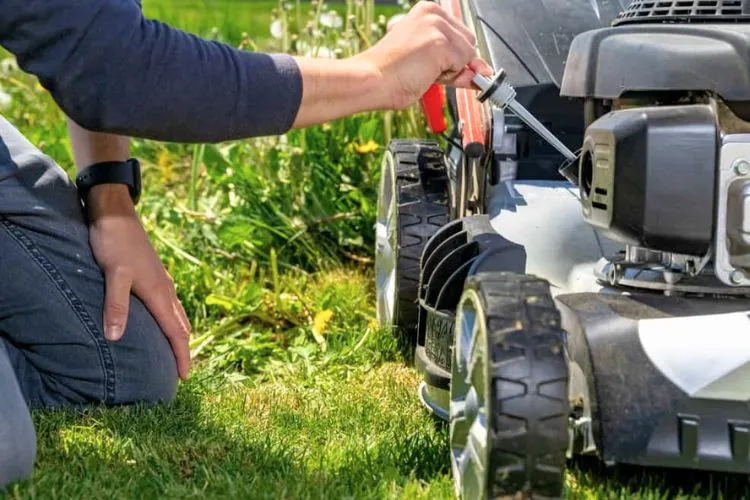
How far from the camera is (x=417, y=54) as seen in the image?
5.84ft

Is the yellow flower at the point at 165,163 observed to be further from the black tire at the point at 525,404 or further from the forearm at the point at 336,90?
the black tire at the point at 525,404

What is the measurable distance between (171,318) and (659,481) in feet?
2.89

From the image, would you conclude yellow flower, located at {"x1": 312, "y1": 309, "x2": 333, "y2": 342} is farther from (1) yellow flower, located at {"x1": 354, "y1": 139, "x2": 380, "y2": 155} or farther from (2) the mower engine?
(2) the mower engine

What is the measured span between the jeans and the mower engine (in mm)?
845

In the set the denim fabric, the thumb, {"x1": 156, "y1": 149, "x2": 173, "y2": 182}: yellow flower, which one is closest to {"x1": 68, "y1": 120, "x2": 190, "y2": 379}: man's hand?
the thumb

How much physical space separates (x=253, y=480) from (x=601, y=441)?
0.46 m

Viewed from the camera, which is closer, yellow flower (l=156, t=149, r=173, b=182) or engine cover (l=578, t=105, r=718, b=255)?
engine cover (l=578, t=105, r=718, b=255)

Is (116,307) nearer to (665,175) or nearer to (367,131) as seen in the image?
(665,175)

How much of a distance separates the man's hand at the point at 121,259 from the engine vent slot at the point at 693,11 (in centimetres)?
87

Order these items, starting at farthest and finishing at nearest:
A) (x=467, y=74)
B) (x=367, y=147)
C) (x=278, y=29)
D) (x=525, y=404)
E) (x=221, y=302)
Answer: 1. (x=278, y=29)
2. (x=367, y=147)
3. (x=221, y=302)
4. (x=467, y=74)
5. (x=525, y=404)

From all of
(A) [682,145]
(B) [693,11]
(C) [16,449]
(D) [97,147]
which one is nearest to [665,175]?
(A) [682,145]

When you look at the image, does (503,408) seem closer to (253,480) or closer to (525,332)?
(525,332)

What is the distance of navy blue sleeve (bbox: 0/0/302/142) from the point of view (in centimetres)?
163

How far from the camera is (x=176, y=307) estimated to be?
2207mm
